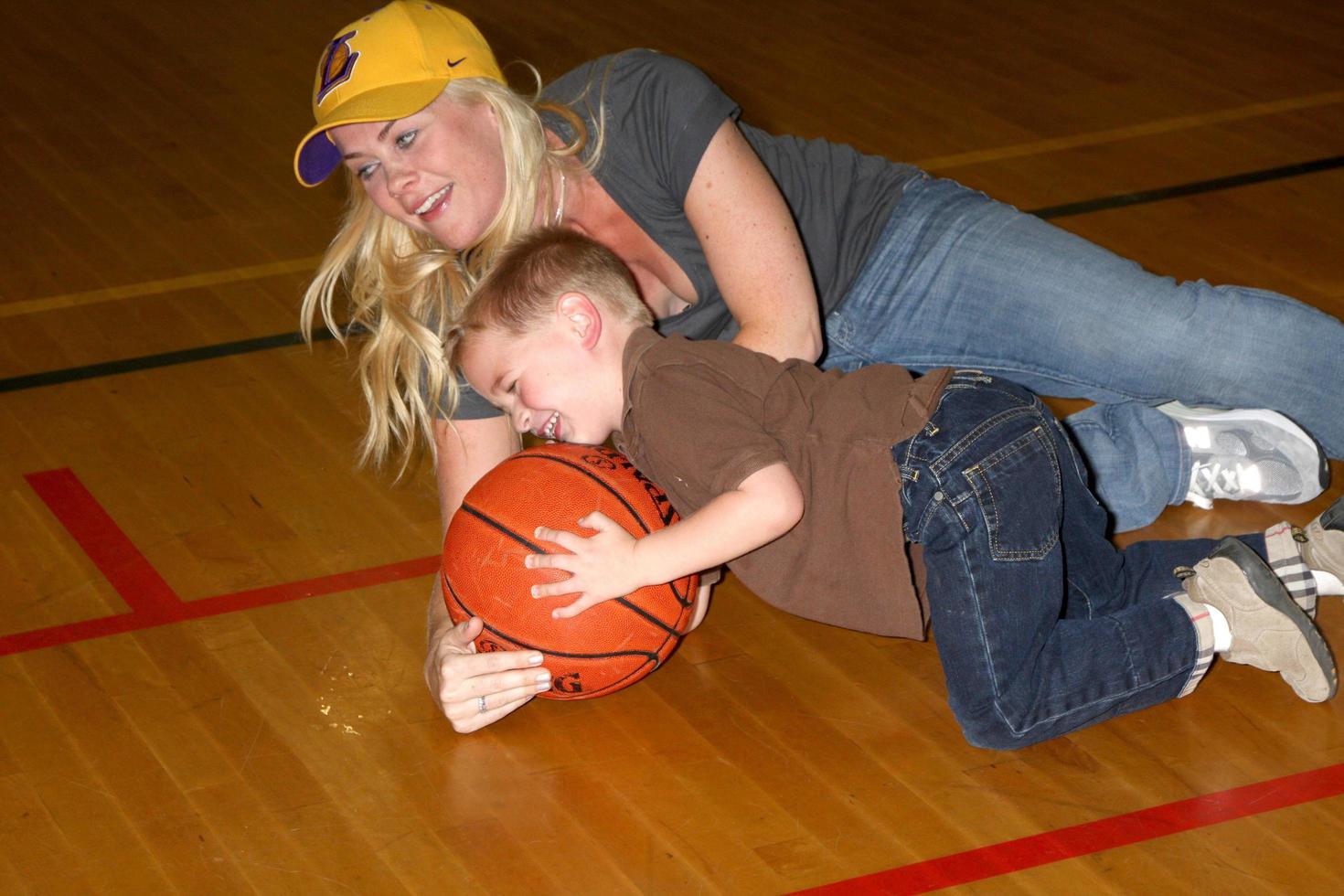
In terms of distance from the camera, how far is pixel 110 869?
2.34 m

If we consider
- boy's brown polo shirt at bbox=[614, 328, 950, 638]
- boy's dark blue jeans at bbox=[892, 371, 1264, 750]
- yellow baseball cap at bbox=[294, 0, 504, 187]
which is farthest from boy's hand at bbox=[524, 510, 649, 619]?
yellow baseball cap at bbox=[294, 0, 504, 187]

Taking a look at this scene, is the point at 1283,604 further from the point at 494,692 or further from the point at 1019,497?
the point at 494,692

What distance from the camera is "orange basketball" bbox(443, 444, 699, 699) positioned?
7.98ft

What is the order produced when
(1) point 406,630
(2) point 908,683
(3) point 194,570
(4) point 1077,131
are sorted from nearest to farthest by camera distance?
→ (2) point 908,683 → (1) point 406,630 → (3) point 194,570 → (4) point 1077,131

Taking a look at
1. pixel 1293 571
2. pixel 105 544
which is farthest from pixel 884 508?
pixel 105 544

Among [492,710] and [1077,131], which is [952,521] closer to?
[492,710]

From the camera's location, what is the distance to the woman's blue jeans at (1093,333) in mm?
2906

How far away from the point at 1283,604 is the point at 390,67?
164cm

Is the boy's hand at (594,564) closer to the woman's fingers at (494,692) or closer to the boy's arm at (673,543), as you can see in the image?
the boy's arm at (673,543)

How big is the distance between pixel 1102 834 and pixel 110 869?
1.43 metres

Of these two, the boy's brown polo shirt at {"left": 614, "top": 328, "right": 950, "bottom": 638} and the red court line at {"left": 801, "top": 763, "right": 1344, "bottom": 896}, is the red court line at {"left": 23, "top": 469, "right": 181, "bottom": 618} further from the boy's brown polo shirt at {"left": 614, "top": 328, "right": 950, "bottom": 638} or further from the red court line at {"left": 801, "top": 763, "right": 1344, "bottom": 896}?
the red court line at {"left": 801, "top": 763, "right": 1344, "bottom": 896}

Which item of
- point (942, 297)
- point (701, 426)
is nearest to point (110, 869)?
point (701, 426)

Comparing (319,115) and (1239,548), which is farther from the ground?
(319,115)

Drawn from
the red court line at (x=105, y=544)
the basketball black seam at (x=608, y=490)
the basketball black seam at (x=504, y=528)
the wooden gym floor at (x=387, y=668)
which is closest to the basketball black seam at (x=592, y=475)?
the basketball black seam at (x=608, y=490)
